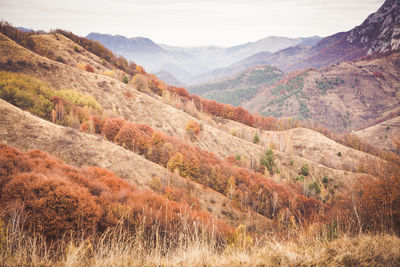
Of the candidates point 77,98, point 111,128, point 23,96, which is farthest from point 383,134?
point 23,96

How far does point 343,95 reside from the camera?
5930 inches

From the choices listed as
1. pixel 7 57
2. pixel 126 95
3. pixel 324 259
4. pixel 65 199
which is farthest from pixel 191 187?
pixel 7 57

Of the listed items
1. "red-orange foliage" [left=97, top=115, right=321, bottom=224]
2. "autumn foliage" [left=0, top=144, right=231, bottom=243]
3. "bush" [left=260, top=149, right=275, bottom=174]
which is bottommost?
"bush" [left=260, top=149, right=275, bottom=174]

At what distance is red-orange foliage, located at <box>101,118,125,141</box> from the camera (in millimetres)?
14620

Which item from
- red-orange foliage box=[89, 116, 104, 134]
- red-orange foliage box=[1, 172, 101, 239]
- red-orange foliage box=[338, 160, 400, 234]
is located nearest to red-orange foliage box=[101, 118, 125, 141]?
red-orange foliage box=[89, 116, 104, 134]

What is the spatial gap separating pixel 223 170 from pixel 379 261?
39.5 ft

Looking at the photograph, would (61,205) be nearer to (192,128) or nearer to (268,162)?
(192,128)

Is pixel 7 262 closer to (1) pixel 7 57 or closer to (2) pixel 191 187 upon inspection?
(2) pixel 191 187

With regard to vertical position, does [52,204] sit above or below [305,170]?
above

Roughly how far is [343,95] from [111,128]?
187 meters

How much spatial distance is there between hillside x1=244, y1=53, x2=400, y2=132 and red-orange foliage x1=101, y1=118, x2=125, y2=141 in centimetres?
14927

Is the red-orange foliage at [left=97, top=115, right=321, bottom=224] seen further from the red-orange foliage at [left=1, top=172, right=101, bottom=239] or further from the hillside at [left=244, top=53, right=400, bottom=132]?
the hillside at [left=244, top=53, right=400, bottom=132]

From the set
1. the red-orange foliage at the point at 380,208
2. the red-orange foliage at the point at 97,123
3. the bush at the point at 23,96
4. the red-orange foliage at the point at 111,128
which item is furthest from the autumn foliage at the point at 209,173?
the red-orange foliage at the point at 380,208

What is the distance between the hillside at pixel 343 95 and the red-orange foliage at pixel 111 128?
5877 inches
